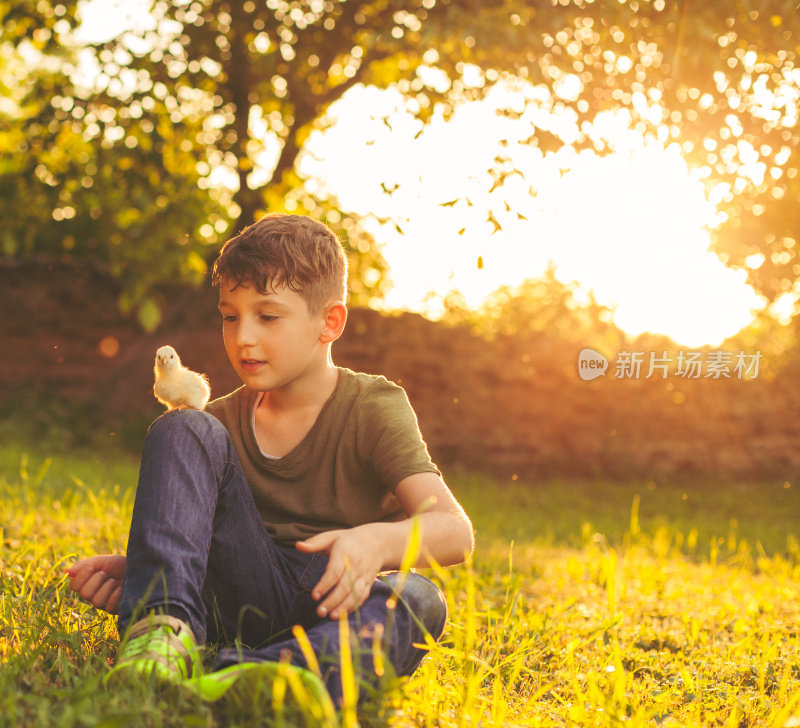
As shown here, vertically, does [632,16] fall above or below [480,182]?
above

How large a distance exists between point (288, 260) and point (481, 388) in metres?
9.36

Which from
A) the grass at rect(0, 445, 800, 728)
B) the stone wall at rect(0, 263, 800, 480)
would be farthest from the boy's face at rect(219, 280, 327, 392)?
the stone wall at rect(0, 263, 800, 480)

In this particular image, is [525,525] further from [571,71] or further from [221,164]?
[221,164]

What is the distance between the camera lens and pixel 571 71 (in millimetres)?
5207

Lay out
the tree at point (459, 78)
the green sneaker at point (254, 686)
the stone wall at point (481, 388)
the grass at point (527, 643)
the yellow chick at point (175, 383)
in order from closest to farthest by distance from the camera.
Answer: the green sneaker at point (254, 686) < the grass at point (527, 643) < the yellow chick at point (175, 383) < the tree at point (459, 78) < the stone wall at point (481, 388)

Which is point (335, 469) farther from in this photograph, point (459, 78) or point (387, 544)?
point (459, 78)

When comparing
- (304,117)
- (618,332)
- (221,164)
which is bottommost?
(618,332)

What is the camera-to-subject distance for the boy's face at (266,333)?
2.03 m

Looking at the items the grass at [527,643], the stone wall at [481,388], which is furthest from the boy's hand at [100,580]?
the stone wall at [481,388]

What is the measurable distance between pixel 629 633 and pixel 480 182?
2372 mm

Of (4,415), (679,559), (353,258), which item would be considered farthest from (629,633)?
(4,415)

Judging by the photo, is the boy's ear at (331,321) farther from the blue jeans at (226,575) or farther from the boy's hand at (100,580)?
the boy's hand at (100,580)

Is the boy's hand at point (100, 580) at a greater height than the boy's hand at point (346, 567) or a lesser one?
lesser

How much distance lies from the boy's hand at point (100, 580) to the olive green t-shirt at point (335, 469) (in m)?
0.42
